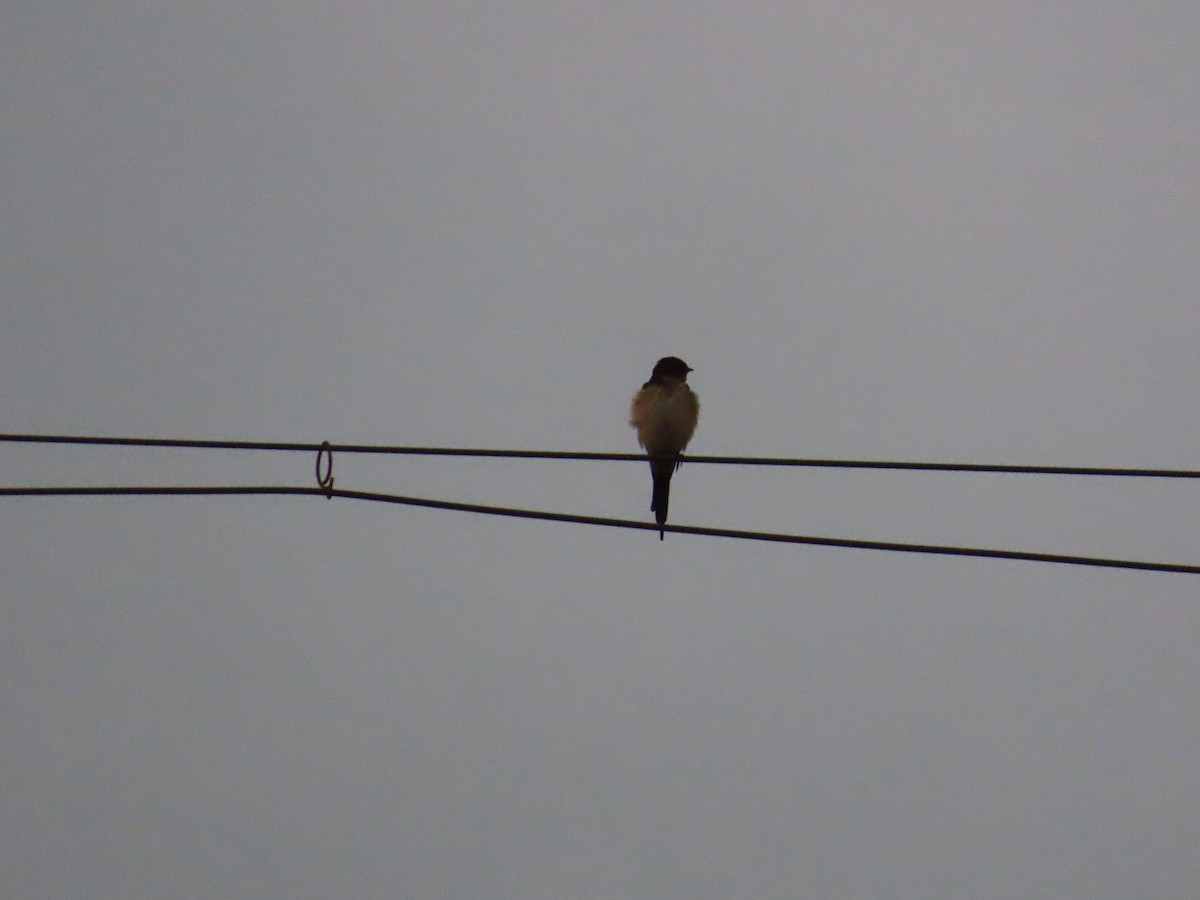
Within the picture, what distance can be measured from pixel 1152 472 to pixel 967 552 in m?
0.96

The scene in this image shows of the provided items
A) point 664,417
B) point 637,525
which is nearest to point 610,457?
point 637,525

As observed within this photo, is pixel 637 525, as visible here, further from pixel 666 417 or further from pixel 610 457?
pixel 666 417

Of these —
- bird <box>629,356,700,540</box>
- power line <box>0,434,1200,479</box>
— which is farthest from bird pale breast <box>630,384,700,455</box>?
power line <box>0,434,1200,479</box>

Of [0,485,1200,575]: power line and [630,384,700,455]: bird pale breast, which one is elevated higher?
[630,384,700,455]: bird pale breast

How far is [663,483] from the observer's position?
11.0 meters

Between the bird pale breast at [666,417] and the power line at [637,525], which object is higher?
the bird pale breast at [666,417]

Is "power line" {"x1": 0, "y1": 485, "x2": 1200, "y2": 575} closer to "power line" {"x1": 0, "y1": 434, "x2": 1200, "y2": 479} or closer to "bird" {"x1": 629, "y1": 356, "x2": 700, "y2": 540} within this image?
"power line" {"x1": 0, "y1": 434, "x2": 1200, "y2": 479}

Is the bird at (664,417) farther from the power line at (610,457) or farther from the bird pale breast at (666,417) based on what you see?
the power line at (610,457)

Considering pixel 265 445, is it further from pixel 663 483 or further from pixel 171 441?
pixel 663 483

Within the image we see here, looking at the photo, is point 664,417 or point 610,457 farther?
point 664,417

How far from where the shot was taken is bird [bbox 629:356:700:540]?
10.7 meters

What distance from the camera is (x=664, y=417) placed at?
10.7 metres

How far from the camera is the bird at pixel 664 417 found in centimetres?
1072

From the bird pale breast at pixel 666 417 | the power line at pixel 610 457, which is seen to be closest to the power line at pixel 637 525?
the power line at pixel 610 457
